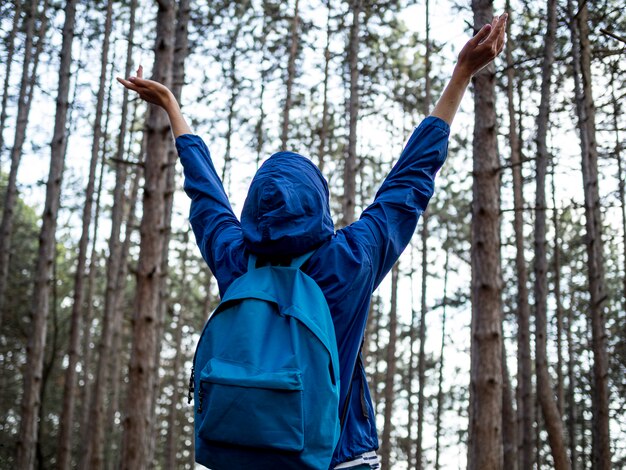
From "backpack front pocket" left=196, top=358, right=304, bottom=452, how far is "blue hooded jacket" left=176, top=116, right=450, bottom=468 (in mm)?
291

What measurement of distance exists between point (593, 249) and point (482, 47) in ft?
27.7

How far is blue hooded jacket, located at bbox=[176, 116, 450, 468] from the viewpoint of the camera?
2.06 m

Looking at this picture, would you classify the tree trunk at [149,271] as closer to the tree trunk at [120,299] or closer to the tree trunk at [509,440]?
the tree trunk at [509,440]

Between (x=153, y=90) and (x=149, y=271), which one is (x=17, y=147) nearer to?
(x=149, y=271)

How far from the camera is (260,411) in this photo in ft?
6.04

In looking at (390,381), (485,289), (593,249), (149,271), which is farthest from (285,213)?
(390,381)

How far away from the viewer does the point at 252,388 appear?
1845 millimetres

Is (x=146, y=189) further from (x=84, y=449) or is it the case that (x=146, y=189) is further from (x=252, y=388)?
(x=84, y=449)

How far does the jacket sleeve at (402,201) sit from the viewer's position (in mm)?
2189

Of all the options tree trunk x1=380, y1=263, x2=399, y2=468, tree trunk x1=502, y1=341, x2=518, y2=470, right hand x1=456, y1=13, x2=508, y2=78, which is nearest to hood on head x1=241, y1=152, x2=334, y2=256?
right hand x1=456, y1=13, x2=508, y2=78

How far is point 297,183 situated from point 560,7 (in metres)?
10.0

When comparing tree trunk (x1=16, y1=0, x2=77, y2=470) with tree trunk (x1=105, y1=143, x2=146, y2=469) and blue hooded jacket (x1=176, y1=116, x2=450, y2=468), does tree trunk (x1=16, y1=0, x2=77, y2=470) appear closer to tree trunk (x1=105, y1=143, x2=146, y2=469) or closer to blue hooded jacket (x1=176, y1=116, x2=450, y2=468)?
tree trunk (x1=105, y1=143, x2=146, y2=469)

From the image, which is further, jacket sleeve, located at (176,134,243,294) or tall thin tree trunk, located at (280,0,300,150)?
tall thin tree trunk, located at (280,0,300,150)

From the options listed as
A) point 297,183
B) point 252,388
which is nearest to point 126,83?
point 297,183
